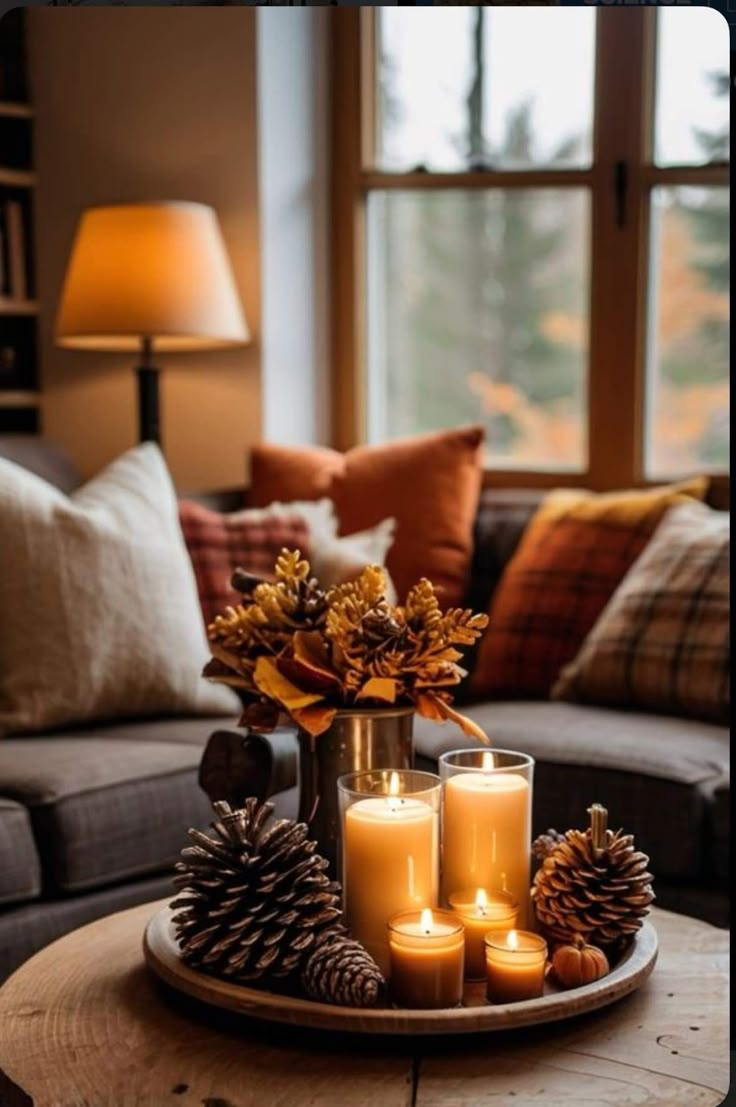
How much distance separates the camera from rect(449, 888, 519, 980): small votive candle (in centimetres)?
131

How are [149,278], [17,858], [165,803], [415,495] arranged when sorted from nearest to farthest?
[17,858]
[165,803]
[415,495]
[149,278]

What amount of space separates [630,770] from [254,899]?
1.14m

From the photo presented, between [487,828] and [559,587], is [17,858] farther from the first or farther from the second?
[559,587]

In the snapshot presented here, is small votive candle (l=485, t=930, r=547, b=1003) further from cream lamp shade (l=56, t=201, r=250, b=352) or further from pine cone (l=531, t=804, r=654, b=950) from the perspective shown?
cream lamp shade (l=56, t=201, r=250, b=352)

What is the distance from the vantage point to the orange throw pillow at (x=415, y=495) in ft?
9.86

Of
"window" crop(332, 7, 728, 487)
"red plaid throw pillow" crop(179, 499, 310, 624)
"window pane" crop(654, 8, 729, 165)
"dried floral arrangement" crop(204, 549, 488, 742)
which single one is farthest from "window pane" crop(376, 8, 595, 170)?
"dried floral arrangement" crop(204, 549, 488, 742)

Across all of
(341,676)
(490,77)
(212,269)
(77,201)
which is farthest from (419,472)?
(341,676)

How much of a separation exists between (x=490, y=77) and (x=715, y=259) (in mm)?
698

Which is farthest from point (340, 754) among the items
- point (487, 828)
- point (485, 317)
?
point (485, 317)

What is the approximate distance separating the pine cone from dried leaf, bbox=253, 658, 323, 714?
0.92 ft

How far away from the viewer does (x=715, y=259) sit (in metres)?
3.25

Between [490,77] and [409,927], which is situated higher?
[490,77]

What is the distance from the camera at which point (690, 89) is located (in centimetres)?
322

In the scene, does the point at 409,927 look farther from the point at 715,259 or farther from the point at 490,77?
the point at 490,77
